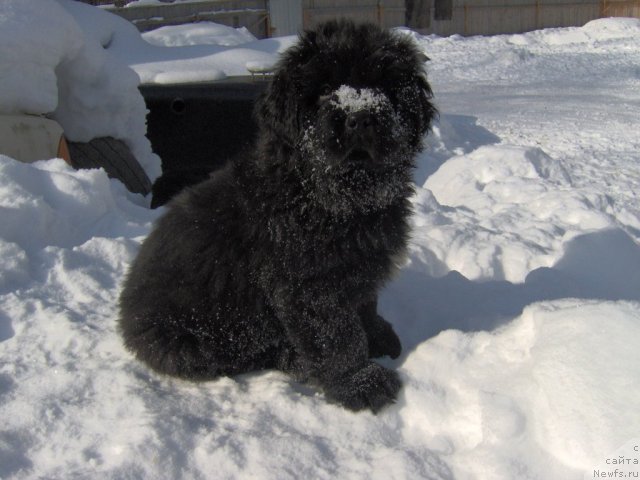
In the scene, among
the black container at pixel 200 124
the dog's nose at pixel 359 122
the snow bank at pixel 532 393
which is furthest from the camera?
the black container at pixel 200 124

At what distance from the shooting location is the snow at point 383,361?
2121 millimetres

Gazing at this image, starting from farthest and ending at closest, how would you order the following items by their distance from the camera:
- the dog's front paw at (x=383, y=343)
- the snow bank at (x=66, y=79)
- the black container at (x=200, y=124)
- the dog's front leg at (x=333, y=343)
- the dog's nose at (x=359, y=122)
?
1. the black container at (x=200, y=124)
2. the snow bank at (x=66, y=79)
3. the dog's front paw at (x=383, y=343)
4. the dog's front leg at (x=333, y=343)
5. the dog's nose at (x=359, y=122)

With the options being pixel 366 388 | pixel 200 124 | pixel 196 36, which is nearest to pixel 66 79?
pixel 200 124

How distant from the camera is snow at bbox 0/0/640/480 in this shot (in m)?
2.12

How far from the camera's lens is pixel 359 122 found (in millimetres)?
2344

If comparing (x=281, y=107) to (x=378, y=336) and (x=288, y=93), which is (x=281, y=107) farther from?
(x=378, y=336)

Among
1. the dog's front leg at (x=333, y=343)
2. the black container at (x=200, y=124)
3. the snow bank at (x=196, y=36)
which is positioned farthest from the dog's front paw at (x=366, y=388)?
Result: the snow bank at (x=196, y=36)

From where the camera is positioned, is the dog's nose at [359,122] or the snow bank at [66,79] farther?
the snow bank at [66,79]

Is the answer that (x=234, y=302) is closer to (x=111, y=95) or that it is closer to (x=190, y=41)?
(x=111, y=95)

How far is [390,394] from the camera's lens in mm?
2551

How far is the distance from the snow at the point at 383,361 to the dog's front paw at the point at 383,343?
0.06 meters

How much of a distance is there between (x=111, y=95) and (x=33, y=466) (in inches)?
163

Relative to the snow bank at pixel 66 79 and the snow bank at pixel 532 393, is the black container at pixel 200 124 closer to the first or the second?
the snow bank at pixel 66 79

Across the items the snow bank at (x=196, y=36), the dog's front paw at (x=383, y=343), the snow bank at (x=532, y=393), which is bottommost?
the dog's front paw at (x=383, y=343)
